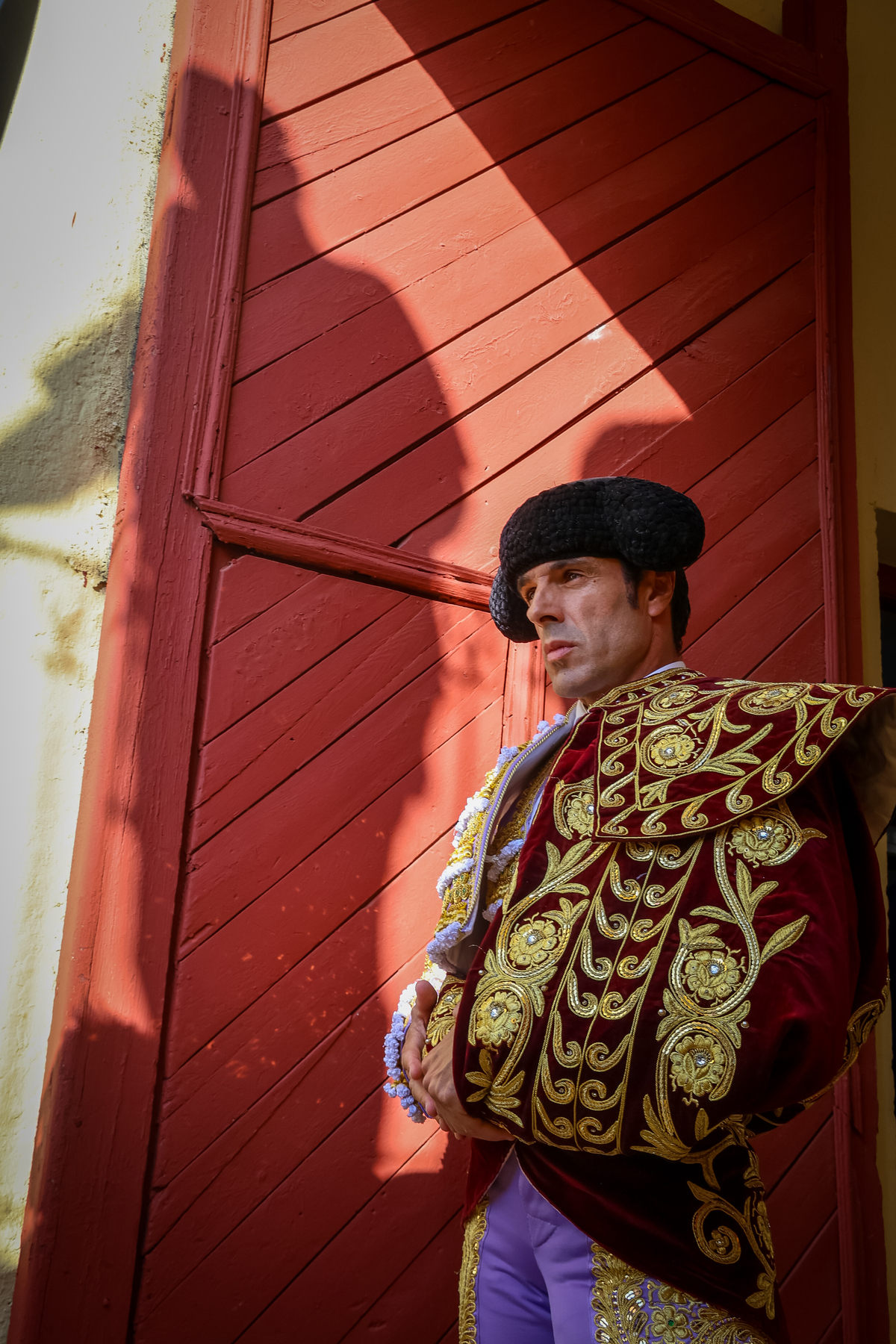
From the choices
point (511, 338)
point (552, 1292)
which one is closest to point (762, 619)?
point (511, 338)

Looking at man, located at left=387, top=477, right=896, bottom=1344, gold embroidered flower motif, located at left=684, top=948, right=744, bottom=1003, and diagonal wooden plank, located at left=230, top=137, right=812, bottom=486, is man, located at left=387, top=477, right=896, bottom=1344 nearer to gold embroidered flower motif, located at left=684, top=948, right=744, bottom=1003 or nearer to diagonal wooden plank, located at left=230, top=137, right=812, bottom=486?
gold embroidered flower motif, located at left=684, top=948, right=744, bottom=1003

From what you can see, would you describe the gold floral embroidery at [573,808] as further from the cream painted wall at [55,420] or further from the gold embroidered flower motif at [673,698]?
the cream painted wall at [55,420]

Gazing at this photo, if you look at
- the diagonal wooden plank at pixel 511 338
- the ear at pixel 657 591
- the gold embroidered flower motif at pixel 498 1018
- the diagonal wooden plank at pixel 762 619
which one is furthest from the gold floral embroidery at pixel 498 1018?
the diagonal wooden plank at pixel 762 619

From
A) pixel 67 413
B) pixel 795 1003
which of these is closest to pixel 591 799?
pixel 795 1003

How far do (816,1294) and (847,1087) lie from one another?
459 mm

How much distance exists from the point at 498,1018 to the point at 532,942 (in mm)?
102

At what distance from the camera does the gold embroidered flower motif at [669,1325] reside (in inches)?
42.1

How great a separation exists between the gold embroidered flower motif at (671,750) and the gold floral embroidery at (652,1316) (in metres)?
0.58

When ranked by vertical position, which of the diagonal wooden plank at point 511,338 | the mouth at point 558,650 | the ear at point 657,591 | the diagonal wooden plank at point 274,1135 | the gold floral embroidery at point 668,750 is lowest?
the diagonal wooden plank at point 274,1135

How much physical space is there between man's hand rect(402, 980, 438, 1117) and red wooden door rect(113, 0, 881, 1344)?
→ 485mm

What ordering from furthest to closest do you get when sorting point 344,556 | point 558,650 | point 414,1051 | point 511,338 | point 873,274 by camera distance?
point 873,274 < point 511,338 < point 344,556 < point 558,650 < point 414,1051

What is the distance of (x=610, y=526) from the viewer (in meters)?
1.68

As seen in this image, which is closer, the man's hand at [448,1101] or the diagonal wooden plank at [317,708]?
the man's hand at [448,1101]

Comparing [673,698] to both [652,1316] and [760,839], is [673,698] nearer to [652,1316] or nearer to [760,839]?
[760,839]
